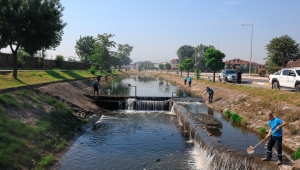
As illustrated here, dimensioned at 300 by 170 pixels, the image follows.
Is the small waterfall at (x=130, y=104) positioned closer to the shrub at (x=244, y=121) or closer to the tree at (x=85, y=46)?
the shrub at (x=244, y=121)

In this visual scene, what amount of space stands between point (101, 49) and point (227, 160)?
6457 centimetres

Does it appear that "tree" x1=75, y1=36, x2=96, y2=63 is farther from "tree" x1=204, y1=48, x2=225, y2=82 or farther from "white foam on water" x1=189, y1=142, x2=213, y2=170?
"white foam on water" x1=189, y1=142, x2=213, y2=170

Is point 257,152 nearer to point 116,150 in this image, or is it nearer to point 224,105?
point 116,150

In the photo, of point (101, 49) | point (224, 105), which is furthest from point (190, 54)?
point (224, 105)

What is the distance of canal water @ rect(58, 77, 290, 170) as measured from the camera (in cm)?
1270

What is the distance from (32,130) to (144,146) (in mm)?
6602

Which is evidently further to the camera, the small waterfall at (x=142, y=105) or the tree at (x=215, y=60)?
the tree at (x=215, y=60)

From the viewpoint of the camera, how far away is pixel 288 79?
70.4ft

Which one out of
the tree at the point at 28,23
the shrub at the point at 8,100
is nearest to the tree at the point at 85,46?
the tree at the point at 28,23

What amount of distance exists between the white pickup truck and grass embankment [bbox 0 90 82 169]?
711 inches

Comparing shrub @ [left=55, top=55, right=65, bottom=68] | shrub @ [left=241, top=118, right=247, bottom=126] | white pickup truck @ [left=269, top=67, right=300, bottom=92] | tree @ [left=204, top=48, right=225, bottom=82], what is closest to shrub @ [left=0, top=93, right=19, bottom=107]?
shrub @ [left=241, top=118, right=247, bottom=126]

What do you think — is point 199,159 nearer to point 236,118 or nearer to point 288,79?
point 236,118

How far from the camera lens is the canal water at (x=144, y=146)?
12.7 metres

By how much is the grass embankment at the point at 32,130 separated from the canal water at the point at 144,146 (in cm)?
102
